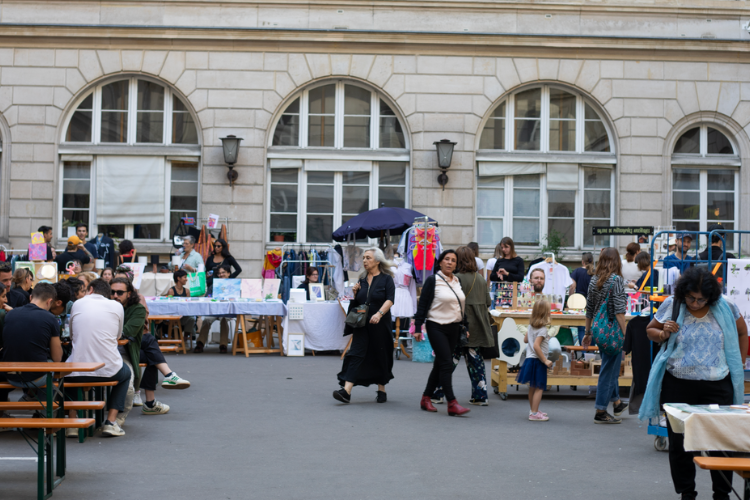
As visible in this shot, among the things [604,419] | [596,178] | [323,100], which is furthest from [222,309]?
[596,178]

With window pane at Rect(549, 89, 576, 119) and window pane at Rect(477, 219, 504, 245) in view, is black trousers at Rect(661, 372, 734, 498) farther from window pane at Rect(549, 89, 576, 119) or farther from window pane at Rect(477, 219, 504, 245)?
window pane at Rect(549, 89, 576, 119)

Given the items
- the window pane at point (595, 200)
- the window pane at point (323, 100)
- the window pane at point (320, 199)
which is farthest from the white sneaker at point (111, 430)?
the window pane at point (595, 200)

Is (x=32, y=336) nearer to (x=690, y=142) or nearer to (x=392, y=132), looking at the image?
(x=392, y=132)

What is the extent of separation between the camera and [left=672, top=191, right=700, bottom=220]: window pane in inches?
822

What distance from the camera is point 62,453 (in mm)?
6402

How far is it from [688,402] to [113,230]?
16838 mm

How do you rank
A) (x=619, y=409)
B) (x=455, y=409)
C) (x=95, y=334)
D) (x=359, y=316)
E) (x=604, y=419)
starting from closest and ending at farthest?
(x=95, y=334), (x=604, y=419), (x=619, y=409), (x=455, y=409), (x=359, y=316)

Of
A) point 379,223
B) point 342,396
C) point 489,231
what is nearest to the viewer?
point 342,396

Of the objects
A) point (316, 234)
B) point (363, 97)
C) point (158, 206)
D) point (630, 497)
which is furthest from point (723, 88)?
point (630, 497)

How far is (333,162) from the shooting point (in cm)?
2062

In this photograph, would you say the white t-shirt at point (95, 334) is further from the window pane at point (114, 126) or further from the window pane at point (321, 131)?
the window pane at point (114, 126)

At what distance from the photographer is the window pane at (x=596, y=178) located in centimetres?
2089

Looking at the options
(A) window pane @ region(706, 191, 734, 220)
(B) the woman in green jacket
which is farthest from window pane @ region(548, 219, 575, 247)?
(B) the woman in green jacket

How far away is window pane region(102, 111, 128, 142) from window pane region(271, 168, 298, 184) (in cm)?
372
